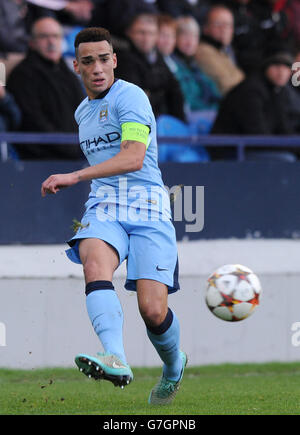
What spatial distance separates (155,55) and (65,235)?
245cm

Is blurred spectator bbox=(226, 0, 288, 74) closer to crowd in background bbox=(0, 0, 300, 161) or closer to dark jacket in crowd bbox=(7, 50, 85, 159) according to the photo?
crowd in background bbox=(0, 0, 300, 161)

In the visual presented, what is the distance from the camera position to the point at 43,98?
9938 mm

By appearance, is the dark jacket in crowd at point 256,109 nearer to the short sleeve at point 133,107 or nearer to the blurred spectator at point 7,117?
the blurred spectator at point 7,117

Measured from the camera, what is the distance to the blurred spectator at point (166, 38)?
1134cm

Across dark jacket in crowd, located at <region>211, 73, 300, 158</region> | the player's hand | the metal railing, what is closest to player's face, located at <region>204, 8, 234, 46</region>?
dark jacket in crowd, located at <region>211, 73, 300, 158</region>

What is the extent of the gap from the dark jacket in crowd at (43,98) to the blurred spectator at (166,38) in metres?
1.56

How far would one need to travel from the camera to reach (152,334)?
6.66 m

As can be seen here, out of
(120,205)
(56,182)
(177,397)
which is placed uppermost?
(56,182)

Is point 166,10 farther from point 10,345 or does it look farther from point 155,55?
point 10,345

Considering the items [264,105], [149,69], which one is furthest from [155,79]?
[264,105]

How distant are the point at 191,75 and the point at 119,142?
5.35 m

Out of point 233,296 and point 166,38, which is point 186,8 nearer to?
point 166,38

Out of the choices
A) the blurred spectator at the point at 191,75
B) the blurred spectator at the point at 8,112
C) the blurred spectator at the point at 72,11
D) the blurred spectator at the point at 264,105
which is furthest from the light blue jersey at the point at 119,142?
the blurred spectator at the point at 191,75
